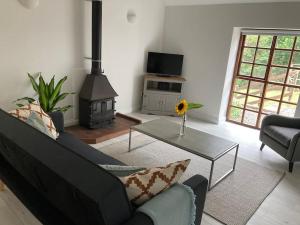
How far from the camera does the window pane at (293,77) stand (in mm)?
4027

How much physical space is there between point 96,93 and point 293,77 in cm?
321

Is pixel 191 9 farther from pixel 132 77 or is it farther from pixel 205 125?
pixel 205 125

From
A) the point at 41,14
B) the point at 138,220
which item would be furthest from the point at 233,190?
the point at 41,14

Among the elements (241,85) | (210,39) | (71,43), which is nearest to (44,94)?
(71,43)

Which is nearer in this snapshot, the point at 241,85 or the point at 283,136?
the point at 283,136

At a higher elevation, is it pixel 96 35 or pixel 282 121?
pixel 96 35

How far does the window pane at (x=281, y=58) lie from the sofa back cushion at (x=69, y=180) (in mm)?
3956

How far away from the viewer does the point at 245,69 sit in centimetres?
456

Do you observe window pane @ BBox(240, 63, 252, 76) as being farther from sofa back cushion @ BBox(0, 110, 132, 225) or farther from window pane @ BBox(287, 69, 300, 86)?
sofa back cushion @ BBox(0, 110, 132, 225)

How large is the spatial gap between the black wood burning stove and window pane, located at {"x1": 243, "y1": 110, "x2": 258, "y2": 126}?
2554mm

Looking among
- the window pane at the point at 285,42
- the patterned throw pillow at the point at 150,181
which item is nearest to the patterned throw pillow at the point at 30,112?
the patterned throw pillow at the point at 150,181

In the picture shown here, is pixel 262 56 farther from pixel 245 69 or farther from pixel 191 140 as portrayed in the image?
pixel 191 140

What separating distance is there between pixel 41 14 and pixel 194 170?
2.84 meters

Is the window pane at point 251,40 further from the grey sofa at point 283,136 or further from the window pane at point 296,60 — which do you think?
the grey sofa at point 283,136
